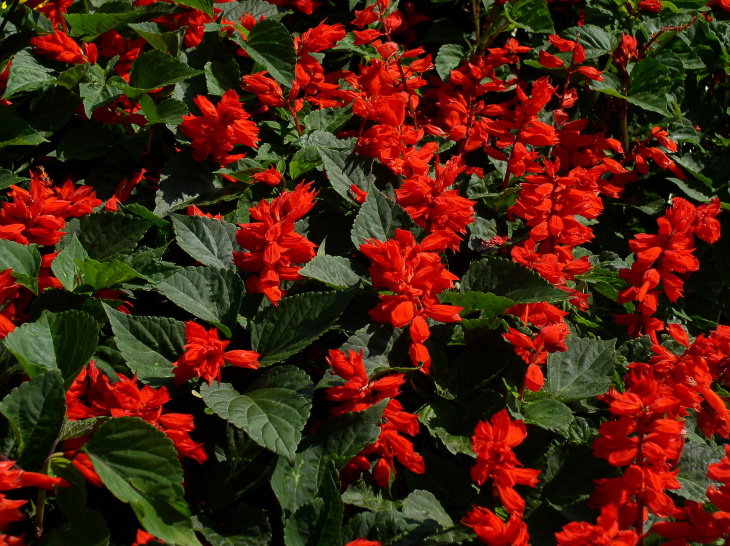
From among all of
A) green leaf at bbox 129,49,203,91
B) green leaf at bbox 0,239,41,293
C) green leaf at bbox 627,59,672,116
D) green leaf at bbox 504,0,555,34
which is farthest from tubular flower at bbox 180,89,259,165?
green leaf at bbox 627,59,672,116

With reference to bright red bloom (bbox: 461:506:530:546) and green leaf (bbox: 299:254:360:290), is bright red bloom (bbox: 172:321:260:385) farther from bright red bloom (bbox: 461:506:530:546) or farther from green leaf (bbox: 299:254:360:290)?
bright red bloom (bbox: 461:506:530:546)

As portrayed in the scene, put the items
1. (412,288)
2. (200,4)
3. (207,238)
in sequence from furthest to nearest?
(200,4) < (207,238) < (412,288)

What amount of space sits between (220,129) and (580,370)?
0.97 metres

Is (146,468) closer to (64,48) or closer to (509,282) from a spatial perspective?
(509,282)

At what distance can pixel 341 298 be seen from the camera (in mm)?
1406

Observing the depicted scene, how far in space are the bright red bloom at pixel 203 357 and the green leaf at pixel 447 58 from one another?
1.36 m

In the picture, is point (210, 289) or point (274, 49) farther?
point (274, 49)

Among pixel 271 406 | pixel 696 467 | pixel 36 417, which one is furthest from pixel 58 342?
pixel 696 467

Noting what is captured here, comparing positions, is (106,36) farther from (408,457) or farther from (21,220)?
(408,457)

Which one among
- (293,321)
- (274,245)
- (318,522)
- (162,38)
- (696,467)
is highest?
(162,38)

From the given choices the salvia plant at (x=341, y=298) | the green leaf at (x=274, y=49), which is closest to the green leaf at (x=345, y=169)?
the salvia plant at (x=341, y=298)

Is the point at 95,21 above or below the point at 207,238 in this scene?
above

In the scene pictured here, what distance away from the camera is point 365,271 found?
5.15 ft

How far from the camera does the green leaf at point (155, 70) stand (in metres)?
1.88
